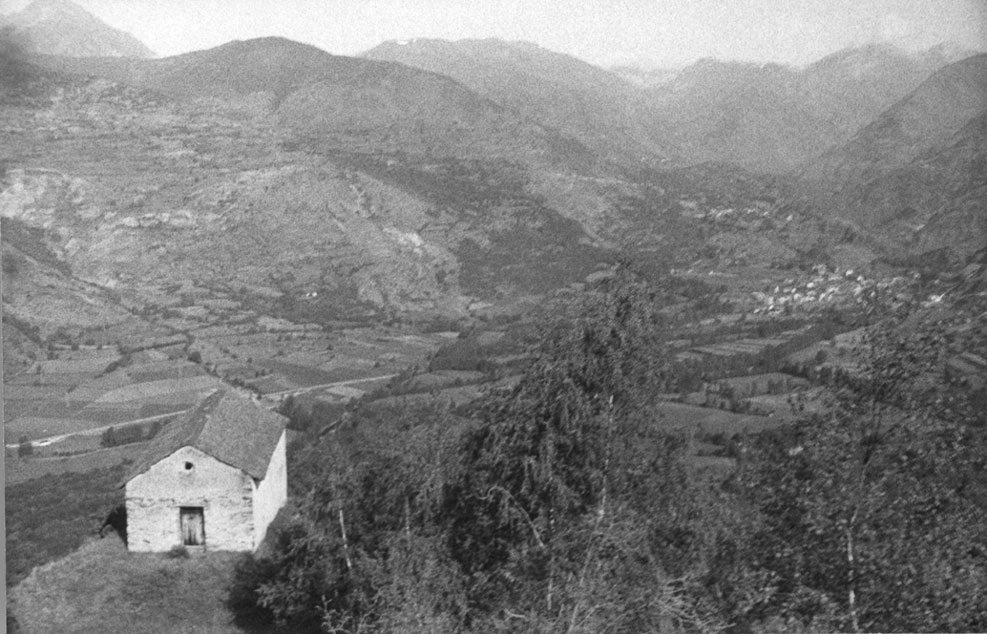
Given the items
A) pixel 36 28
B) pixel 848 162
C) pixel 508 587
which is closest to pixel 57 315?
pixel 36 28

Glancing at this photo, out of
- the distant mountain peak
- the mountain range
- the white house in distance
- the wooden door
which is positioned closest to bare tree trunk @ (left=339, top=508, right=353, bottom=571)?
the white house in distance

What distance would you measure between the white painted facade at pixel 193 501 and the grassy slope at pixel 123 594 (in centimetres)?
13

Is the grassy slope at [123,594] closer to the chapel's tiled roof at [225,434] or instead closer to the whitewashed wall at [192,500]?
the whitewashed wall at [192,500]

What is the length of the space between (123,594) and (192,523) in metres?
0.65

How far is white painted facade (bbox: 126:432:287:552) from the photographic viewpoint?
6.26 metres

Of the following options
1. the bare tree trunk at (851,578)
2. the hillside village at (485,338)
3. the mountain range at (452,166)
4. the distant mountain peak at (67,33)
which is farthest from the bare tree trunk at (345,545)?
the distant mountain peak at (67,33)

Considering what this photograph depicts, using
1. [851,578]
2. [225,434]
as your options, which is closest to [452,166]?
[225,434]

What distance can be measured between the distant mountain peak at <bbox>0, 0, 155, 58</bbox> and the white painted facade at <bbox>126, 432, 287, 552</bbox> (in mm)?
3147

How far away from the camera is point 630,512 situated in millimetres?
4906

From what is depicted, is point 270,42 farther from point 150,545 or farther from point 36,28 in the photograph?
point 150,545

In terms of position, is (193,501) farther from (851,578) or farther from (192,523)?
(851,578)

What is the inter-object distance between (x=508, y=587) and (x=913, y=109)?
5.26 metres

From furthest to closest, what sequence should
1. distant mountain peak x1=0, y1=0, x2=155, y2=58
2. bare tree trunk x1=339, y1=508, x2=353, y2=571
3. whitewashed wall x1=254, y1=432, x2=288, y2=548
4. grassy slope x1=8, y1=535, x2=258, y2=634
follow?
whitewashed wall x1=254, y1=432, x2=288, y2=548 < distant mountain peak x1=0, y1=0, x2=155, y2=58 < grassy slope x1=8, y1=535, x2=258, y2=634 < bare tree trunk x1=339, y1=508, x2=353, y2=571

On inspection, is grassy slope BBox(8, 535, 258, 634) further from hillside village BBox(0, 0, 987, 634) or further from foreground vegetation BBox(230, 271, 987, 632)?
foreground vegetation BBox(230, 271, 987, 632)
